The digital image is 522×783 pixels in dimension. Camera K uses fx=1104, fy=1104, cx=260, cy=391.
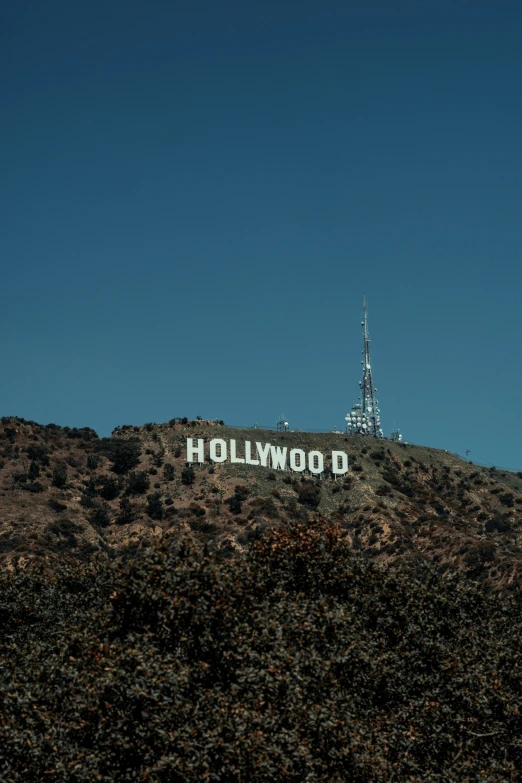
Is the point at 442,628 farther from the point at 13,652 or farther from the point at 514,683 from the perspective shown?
the point at 13,652

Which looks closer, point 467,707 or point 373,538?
point 467,707

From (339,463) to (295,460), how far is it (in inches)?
261

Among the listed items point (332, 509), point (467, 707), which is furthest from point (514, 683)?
point (332, 509)

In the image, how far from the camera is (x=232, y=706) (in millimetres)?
37469

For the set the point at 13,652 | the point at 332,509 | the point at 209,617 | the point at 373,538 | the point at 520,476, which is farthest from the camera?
the point at 520,476

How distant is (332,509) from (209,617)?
92599mm

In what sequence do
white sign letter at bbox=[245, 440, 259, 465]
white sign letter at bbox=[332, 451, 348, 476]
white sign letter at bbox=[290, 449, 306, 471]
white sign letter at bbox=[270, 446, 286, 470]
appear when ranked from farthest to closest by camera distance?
white sign letter at bbox=[332, 451, 348, 476], white sign letter at bbox=[290, 449, 306, 471], white sign letter at bbox=[270, 446, 286, 470], white sign letter at bbox=[245, 440, 259, 465]

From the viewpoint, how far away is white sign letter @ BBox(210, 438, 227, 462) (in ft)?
452

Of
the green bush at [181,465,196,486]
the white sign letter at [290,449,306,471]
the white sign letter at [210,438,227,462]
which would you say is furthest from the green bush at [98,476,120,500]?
the white sign letter at [290,449,306,471]

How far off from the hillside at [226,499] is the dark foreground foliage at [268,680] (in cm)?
4764

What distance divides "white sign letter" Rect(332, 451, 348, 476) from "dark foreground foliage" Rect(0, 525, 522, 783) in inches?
3526

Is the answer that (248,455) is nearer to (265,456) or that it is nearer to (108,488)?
(265,456)

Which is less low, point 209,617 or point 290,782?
A: point 209,617

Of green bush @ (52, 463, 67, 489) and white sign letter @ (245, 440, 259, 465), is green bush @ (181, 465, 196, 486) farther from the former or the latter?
green bush @ (52, 463, 67, 489)
